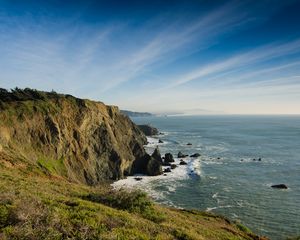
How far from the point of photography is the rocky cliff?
50562 millimetres

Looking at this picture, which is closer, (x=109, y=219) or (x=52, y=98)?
(x=109, y=219)

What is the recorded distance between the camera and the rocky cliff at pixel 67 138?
166ft

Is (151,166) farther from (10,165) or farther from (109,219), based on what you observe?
(109,219)

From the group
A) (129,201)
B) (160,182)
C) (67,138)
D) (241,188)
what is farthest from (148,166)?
(129,201)

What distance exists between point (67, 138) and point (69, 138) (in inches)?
33.0

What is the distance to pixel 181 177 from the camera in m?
71.4

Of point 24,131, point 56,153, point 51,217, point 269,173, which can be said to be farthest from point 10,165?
point 269,173

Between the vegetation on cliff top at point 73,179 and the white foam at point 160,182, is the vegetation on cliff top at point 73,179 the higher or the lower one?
the higher one

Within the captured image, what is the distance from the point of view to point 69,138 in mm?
63156

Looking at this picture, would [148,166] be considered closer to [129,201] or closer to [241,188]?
[241,188]

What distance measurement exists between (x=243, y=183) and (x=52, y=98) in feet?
149

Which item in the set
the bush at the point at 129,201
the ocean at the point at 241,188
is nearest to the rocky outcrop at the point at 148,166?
the ocean at the point at 241,188

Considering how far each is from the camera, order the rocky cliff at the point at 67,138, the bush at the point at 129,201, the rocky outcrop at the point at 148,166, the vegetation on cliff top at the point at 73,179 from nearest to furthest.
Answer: the vegetation on cliff top at the point at 73,179 < the bush at the point at 129,201 < the rocky cliff at the point at 67,138 < the rocky outcrop at the point at 148,166

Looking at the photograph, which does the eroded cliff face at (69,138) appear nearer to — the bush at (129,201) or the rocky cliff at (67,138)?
the rocky cliff at (67,138)
